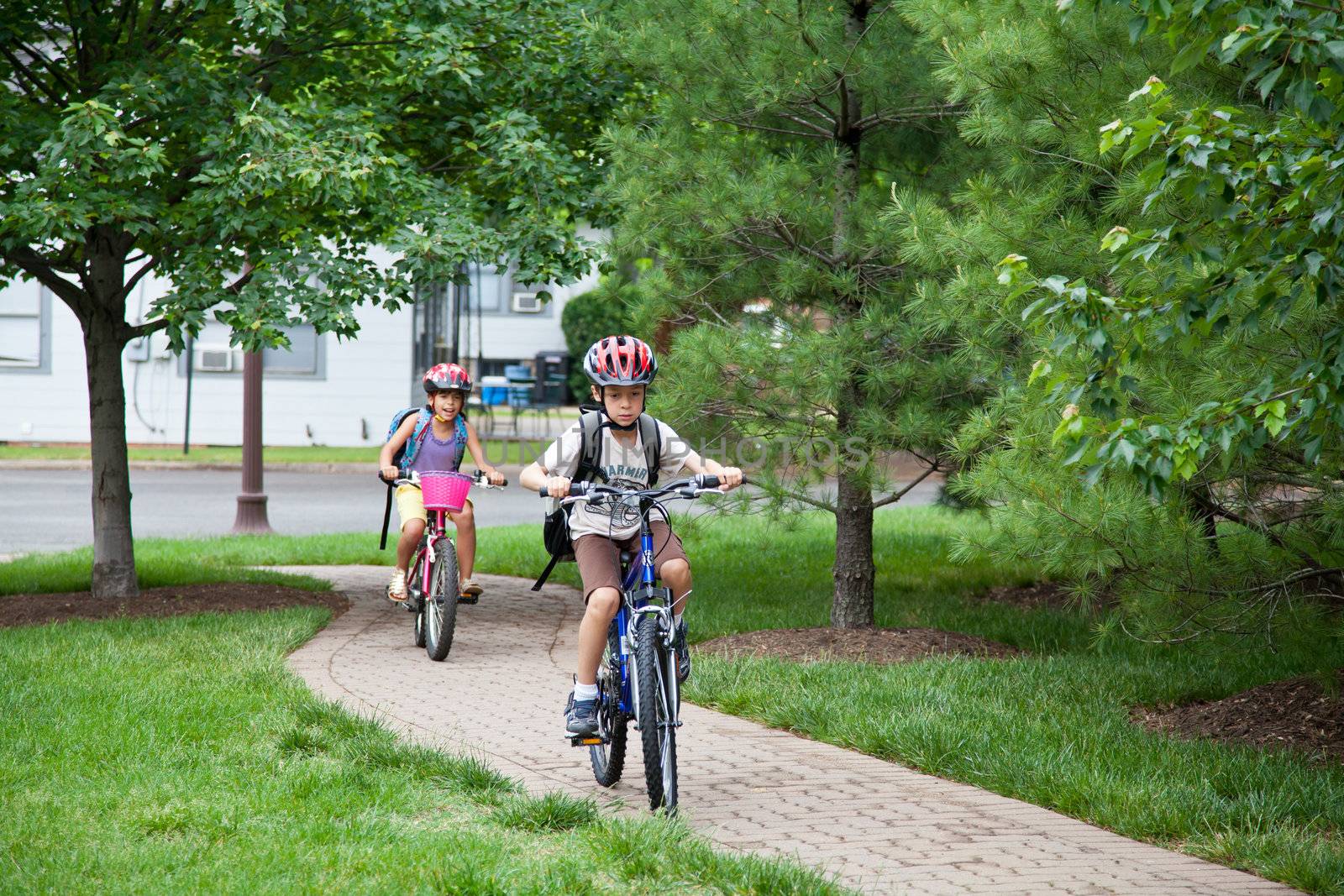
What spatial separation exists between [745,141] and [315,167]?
2717 mm

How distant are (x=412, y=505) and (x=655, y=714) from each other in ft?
14.4

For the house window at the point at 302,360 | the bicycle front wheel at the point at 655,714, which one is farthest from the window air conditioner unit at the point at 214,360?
the bicycle front wheel at the point at 655,714

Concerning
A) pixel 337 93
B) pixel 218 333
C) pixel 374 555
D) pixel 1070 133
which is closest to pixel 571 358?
pixel 218 333

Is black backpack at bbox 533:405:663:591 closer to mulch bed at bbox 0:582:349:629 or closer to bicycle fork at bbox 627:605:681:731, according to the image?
bicycle fork at bbox 627:605:681:731

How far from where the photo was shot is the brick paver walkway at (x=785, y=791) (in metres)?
4.61

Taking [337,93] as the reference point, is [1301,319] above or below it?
below

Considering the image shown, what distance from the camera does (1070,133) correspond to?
6.46 metres

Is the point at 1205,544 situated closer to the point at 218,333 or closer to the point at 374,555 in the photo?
the point at 374,555

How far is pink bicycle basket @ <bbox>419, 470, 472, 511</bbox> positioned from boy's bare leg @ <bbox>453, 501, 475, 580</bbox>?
7 cm

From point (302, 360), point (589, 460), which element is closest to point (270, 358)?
point (302, 360)

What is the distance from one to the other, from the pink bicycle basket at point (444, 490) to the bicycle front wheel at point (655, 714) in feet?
13.2

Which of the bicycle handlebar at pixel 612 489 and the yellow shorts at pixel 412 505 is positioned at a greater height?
the bicycle handlebar at pixel 612 489

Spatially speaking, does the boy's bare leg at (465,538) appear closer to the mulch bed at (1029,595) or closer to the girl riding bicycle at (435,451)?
the girl riding bicycle at (435,451)

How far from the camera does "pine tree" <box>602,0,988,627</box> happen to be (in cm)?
837
